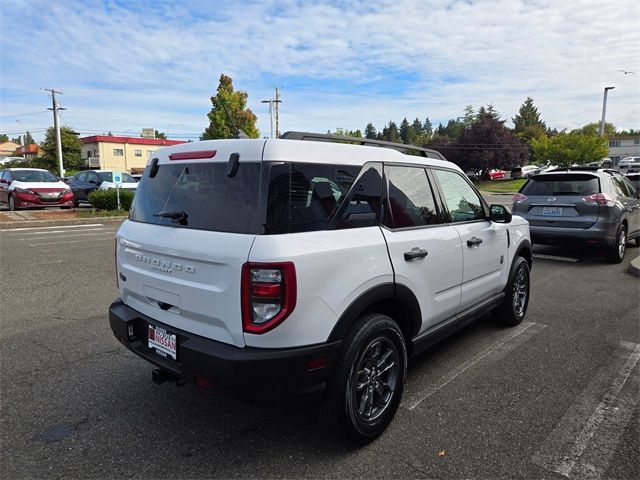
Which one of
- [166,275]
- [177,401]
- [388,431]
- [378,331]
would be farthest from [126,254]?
[388,431]

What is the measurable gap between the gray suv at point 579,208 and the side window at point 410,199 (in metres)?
5.96

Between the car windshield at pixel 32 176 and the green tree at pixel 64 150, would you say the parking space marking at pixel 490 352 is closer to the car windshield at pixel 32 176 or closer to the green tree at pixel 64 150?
the car windshield at pixel 32 176

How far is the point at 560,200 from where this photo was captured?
27.7 ft

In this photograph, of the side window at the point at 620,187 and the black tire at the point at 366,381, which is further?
the side window at the point at 620,187

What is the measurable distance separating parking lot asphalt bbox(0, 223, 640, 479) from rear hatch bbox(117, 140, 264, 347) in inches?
30.5

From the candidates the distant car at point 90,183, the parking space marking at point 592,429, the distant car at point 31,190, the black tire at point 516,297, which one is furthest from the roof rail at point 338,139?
the distant car at point 90,183

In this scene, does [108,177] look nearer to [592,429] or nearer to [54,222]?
[54,222]

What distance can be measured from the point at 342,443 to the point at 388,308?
3.00 feet

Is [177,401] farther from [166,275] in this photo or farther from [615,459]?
[615,459]

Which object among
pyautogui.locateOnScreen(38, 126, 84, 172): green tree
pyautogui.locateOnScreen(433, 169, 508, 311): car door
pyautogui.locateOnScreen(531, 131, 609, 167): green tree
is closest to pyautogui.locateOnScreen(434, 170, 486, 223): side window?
pyautogui.locateOnScreen(433, 169, 508, 311): car door

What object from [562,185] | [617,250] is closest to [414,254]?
[562,185]

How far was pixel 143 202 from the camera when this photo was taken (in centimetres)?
328

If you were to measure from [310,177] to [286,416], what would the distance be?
170 centimetres

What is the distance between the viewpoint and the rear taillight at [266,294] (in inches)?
91.9
